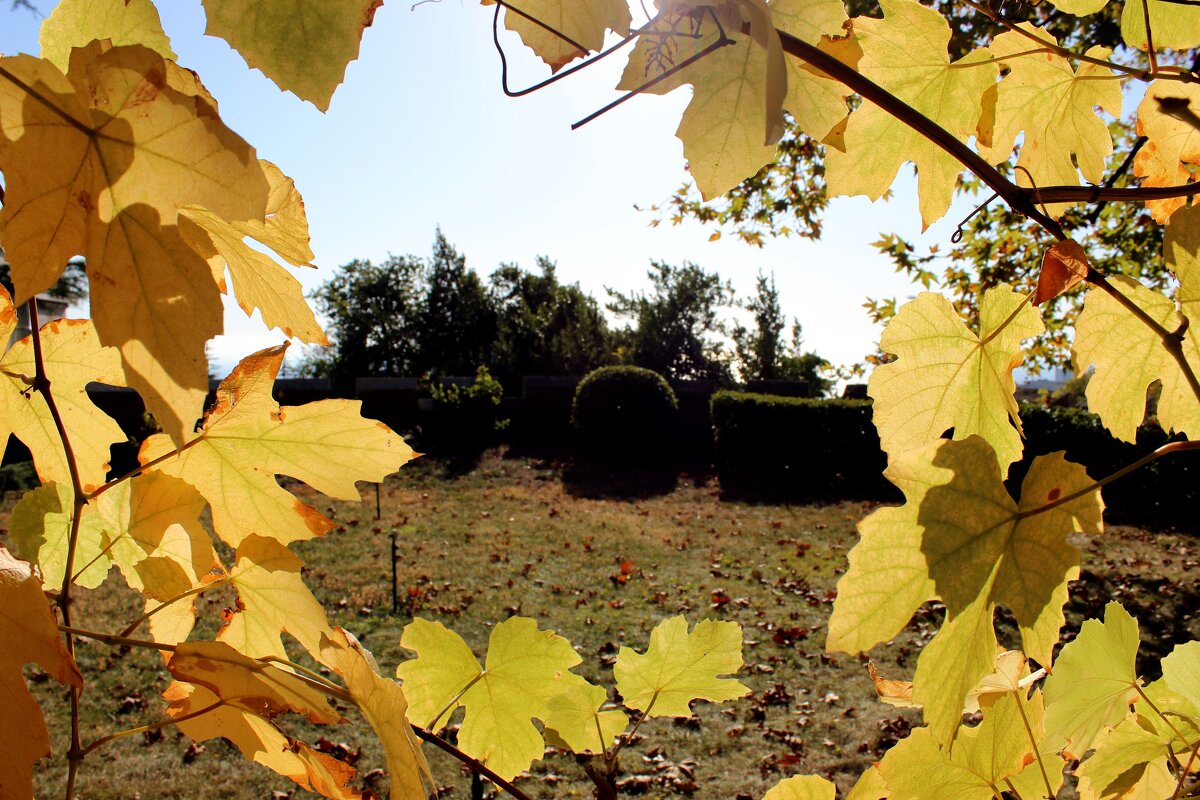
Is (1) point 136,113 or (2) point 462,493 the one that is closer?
(1) point 136,113

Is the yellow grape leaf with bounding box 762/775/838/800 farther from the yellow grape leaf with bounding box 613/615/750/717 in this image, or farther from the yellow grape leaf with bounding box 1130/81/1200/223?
the yellow grape leaf with bounding box 1130/81/1200/223

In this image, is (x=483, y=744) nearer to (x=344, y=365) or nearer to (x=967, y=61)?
(x=967, y=61)

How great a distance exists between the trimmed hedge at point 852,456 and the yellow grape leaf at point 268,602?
987 cm

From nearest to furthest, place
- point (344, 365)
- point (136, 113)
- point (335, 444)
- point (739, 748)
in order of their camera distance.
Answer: point (136, 113)
point (335, 444)
point (739, 748)
point (344, 365)

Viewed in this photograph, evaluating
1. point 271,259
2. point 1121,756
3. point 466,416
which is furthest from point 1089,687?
point 466,416

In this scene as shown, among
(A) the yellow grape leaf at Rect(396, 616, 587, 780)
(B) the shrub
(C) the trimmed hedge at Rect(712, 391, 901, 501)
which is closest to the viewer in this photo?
(A) the yellow grape leaf at Rect(396, 616, 587, 780)

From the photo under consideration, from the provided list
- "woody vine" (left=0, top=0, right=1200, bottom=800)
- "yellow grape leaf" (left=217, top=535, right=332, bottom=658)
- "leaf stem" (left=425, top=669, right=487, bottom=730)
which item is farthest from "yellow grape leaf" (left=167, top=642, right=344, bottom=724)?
"leaf stem" (left=425, top=669, right=487, bottom=730)

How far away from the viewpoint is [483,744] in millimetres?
864

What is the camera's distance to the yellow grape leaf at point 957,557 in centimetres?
Result: 51

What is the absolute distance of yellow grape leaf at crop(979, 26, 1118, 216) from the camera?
2.69ft

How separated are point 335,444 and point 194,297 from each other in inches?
11.5

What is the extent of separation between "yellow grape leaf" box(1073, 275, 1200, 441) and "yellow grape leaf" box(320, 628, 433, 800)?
1.97 ft

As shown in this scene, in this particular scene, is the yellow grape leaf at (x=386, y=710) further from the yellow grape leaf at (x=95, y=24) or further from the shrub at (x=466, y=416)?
the shrub at (x=466, y=416)

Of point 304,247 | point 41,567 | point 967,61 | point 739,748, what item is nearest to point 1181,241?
point 967,61
